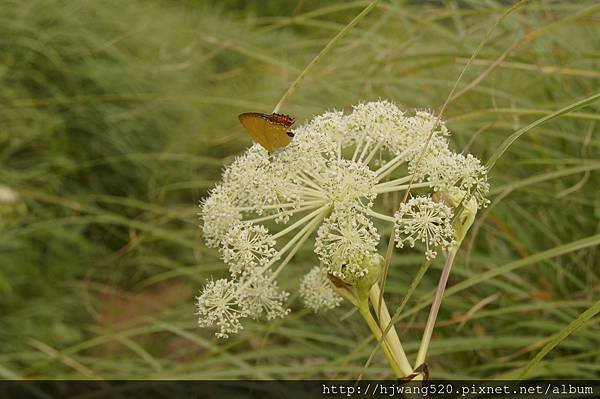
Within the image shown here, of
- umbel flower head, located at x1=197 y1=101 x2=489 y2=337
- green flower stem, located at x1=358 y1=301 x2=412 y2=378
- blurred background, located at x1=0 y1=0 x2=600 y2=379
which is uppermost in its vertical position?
blurred background, located at x1=0 y1=0 x2=600 y2=379

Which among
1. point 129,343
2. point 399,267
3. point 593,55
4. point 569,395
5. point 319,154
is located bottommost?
point 569,395

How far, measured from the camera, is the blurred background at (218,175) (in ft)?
7.04

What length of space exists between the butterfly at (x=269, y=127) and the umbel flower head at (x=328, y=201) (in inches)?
1.8

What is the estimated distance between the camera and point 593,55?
2.14 m

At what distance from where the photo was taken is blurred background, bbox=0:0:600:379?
215cm

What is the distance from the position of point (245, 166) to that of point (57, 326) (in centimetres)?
282

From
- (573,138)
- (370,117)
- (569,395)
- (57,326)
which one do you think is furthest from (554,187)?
(57,326)

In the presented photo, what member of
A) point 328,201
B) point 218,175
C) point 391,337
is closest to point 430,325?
point 391,337

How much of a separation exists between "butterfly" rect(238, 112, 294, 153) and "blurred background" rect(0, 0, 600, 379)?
56 centimetres

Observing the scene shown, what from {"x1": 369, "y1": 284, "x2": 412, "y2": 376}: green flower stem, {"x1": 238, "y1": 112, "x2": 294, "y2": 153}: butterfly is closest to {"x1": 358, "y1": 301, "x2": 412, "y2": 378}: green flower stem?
{"x1": 369, "y1": 284, "x2": 412, "y2": 376}: green flower stem

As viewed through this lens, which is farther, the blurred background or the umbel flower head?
the blurred background

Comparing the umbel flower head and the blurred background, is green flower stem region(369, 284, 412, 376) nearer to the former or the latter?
the umbel flower head

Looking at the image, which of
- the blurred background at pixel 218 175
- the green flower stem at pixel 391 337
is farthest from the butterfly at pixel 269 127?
the blurred background at pixel 218 175

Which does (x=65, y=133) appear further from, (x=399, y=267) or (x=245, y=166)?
(x=245, y=166)
